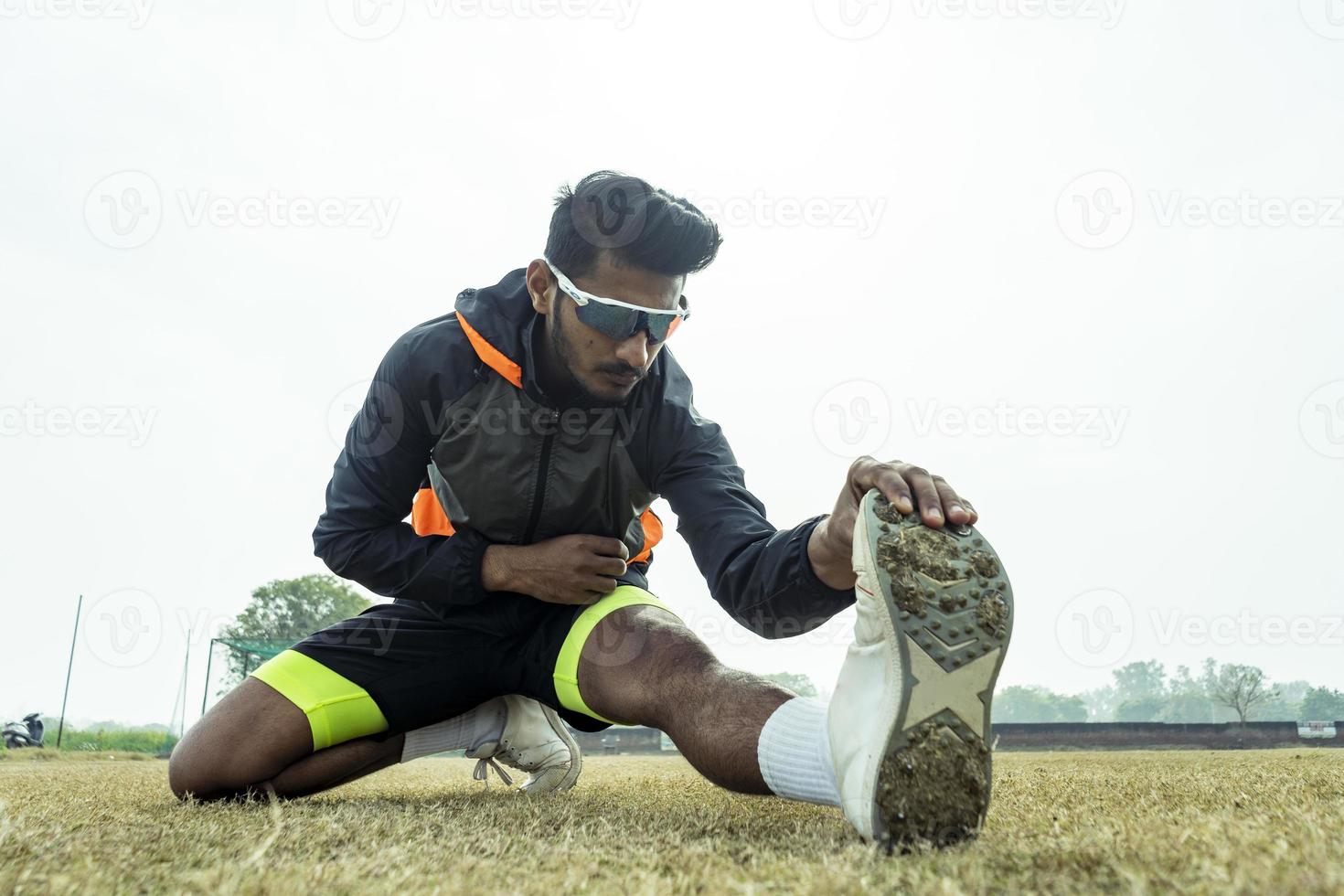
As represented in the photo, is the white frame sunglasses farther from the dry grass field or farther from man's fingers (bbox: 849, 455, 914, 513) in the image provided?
the dry grass field

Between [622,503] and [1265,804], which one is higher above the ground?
[622,503]

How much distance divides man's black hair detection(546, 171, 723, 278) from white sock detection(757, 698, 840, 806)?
53.9 inches

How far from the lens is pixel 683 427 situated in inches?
110

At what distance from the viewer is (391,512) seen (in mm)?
2836

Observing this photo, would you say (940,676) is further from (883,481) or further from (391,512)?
(391,512)

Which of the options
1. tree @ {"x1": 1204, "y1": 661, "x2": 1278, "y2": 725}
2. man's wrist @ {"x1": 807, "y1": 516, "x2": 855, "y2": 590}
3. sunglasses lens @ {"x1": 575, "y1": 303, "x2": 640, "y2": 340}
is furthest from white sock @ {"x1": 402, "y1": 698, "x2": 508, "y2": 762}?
tree @ {"x1": 1204, "y1": 661, "x2": 1278, "y2": 725}

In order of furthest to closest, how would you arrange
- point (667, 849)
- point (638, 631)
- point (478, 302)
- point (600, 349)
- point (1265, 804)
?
point (478, 302) < point (600, 349) < point (638, 631) < point (1265, 804) < point (667, 849)

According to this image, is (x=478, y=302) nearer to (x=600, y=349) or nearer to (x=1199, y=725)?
(x=600, y=349)

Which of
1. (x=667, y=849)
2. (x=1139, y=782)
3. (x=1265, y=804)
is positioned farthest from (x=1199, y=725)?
(x=667, y=849)

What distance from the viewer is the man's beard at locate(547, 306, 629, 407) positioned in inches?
105

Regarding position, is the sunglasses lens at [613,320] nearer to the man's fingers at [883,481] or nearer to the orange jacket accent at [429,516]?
the orange jacket accent at [429,516]

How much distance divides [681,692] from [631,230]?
4.30 feet

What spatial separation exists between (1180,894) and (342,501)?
2357 millimetres

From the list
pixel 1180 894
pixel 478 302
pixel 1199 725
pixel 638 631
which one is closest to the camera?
pixel 1180 894
